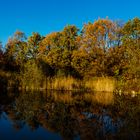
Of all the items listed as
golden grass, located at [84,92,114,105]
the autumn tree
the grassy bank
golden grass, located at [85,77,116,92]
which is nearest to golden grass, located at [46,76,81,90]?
the grassy bank

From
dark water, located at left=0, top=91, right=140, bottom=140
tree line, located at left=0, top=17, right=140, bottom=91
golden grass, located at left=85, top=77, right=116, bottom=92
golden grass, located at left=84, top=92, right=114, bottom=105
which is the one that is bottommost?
dark water, located at left=0, top=91, right=140, bottom=140

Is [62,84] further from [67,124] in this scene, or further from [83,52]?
[67,124]

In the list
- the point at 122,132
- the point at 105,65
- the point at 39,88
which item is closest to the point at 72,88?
the point at 39,88

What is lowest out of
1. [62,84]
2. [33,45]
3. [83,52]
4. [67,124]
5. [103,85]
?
[67,124]

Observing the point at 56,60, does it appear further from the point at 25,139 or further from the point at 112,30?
the point at 25,139

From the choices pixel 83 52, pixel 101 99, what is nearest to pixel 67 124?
pixel 101 99

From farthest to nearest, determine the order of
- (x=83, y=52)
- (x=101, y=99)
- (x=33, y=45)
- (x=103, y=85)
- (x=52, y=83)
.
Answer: (x=33, y=45)
(x=83, y=52)
(x=52, y=83)
(x=103, y=85)
(x=101, y=99)

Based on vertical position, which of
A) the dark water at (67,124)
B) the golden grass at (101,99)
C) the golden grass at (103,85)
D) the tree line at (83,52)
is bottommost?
the dark water at (67,124)

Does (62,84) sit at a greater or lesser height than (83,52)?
lesser

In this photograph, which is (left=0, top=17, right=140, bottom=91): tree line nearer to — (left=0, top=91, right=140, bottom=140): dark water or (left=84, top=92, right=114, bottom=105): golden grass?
(left=84, top=92, right=114, bottom=105): golden grass

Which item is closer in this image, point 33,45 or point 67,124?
point 67,124

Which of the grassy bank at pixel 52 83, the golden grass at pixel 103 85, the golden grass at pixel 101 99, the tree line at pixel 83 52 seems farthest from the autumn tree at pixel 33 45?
the golden grass at pixel 101 99

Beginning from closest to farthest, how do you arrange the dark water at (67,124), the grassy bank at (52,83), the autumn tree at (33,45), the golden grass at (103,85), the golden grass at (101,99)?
1. the dark water at (67,124)
2. the golden grass at (101,99)
3. the golden grass at (103,85)
4. the grassy bank at (52,83)
5. the autumn tree at (33,45)

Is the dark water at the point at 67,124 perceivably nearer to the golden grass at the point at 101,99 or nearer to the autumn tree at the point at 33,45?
the golden grass at the point at 101,99
